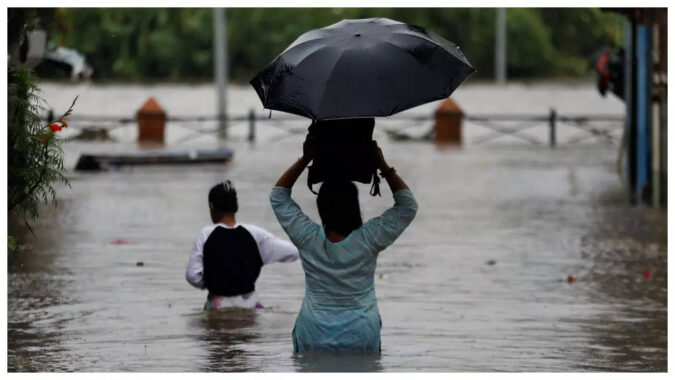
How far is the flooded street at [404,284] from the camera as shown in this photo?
9039 mm

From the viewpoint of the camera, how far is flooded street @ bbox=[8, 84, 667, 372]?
356 inches

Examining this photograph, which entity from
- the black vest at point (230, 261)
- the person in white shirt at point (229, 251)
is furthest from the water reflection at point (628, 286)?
the black vest at point (230, 261)

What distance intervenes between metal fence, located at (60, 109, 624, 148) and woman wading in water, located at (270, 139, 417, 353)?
2259 cm

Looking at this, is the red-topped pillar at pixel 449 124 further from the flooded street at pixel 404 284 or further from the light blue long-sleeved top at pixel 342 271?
the light blue long-sleeved top at pixel 342 271

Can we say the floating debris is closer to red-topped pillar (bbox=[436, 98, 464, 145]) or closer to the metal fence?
the metal fence

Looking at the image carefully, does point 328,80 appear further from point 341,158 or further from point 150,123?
point 150,123

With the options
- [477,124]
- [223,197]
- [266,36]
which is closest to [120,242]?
[223,197]

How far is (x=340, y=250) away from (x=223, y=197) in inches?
102

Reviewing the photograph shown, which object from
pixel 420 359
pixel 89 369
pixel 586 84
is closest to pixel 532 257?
pixel 420 359

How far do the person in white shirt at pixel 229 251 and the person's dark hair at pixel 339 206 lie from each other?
255cm

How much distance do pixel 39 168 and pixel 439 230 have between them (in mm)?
9094

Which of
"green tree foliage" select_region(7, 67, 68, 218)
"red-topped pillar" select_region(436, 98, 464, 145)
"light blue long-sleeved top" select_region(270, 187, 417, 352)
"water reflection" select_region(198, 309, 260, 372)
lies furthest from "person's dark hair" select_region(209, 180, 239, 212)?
"red-topped pillar" select_region(436, 98, 464, 145)

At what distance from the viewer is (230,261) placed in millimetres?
9867

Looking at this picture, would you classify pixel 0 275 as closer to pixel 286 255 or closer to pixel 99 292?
pixel 286 255
